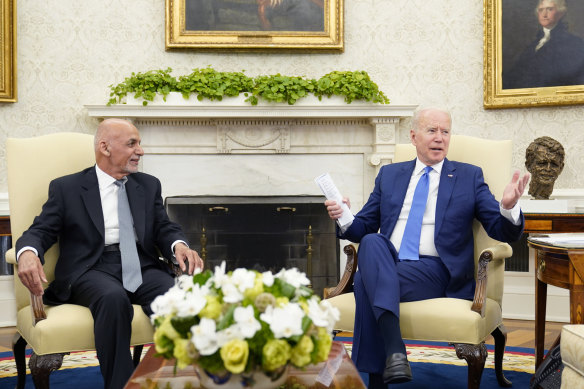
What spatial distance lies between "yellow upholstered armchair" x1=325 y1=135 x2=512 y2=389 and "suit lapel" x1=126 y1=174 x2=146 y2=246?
3.27ft

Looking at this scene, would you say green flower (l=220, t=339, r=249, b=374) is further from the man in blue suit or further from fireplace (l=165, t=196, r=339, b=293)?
fireplace (l=165, t=196, r=339, b=293)

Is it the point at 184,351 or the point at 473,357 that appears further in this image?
the point at 473,357

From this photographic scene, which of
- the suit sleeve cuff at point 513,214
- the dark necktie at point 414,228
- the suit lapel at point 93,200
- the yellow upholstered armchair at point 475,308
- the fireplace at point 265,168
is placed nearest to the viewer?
the yellow upholstered armchair at point 475,308

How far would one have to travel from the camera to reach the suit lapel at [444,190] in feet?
9.55

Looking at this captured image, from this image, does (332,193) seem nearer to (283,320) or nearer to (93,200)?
(93,200)

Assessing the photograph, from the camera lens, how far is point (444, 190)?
9.75 ft

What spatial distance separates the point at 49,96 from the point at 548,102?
13.7 feet

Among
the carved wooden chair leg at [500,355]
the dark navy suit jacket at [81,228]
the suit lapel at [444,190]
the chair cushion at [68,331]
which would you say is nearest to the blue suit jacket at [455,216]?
the suit lapel at [444,190]

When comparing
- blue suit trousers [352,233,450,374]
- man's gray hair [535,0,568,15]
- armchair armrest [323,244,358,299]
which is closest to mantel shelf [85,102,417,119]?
man's gray hair [535,0,568,15]

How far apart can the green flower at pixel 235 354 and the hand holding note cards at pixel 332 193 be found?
1373mm

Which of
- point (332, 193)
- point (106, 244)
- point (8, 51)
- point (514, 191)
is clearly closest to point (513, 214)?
point (514, 191)

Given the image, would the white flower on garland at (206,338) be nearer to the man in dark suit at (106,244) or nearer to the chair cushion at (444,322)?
the man in dark suit at (106,244)

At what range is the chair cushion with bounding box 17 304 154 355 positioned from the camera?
92.4 inches

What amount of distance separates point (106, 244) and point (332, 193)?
44.4 inches
